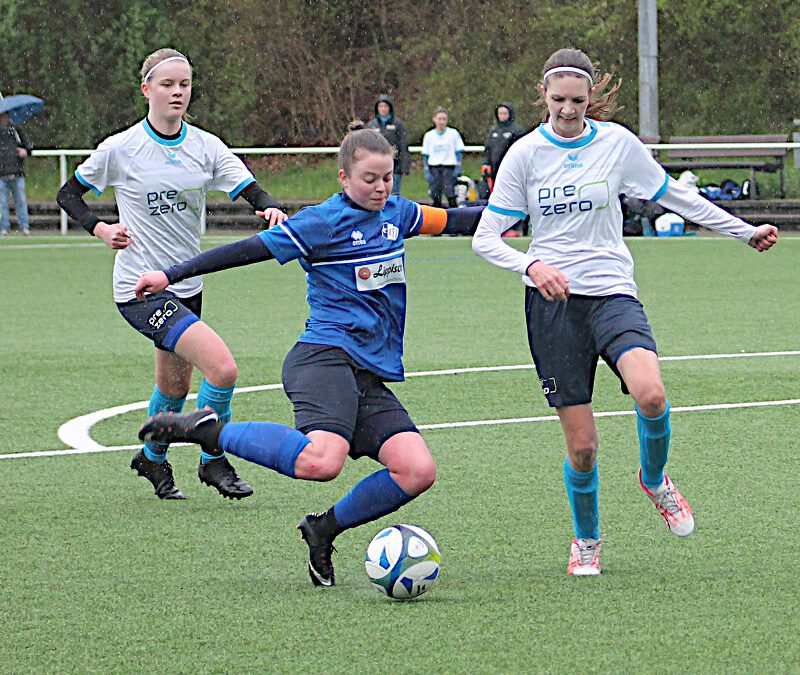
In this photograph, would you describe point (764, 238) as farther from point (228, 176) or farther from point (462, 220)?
point (228, 176)

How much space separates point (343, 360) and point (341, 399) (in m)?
0.16

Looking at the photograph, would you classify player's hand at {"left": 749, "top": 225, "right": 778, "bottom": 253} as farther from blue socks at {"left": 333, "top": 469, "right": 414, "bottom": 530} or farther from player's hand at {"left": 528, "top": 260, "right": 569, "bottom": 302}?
blue socks at {"left": 333, "top": 469, "right": 414, "bottom": 530}

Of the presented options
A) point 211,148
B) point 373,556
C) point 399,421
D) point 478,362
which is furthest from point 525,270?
point 478,362

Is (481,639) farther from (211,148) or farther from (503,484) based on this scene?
(211,148)

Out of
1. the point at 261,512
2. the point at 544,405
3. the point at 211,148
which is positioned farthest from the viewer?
the point at 544,405

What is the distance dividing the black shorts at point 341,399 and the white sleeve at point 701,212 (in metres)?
1.28

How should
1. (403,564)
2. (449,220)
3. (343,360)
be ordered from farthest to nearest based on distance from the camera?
(449,220) → (343,360) → (403,564)

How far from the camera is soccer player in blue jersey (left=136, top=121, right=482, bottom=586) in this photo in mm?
5523

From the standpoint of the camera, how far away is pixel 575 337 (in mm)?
5773

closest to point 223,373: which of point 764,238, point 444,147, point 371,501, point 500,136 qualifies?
point 371,501

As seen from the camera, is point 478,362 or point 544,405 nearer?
point 544,405

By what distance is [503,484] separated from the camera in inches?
283

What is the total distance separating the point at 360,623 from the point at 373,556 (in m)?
0.42

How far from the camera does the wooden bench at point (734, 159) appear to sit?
2791cm
